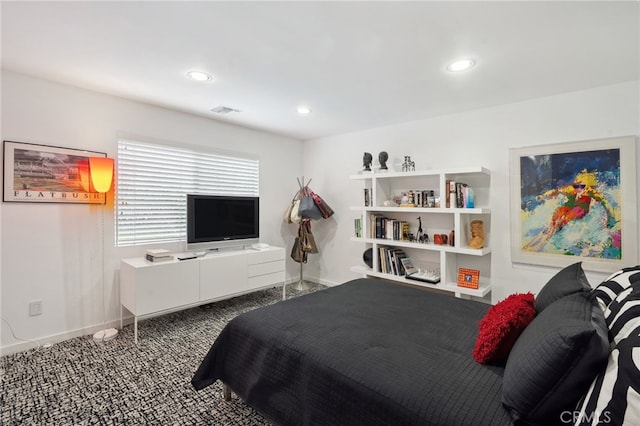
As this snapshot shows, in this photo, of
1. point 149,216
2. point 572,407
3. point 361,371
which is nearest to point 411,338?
point 361,371

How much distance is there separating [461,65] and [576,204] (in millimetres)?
1722

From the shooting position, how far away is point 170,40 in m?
2.03

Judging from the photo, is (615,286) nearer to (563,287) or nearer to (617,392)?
(563,287)

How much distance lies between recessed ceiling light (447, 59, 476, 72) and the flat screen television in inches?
108

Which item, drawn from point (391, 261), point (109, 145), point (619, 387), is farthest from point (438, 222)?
point (109, 145)

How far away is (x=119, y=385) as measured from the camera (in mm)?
2127

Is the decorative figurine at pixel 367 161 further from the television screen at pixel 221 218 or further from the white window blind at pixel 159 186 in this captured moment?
→ the white window blind at pixel 159 186

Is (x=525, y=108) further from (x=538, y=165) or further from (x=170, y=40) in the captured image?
(x=170, y=40)

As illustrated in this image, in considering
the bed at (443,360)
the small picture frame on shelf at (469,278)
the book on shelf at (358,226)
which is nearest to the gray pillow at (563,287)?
the bed at (443,360)

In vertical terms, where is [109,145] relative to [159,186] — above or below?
above

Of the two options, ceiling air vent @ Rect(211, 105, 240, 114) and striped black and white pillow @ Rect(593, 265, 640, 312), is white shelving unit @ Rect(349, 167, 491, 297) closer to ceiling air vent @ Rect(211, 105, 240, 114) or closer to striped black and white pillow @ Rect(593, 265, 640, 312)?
striped black and white pillow @ Rect(593, 265, 640, 312)

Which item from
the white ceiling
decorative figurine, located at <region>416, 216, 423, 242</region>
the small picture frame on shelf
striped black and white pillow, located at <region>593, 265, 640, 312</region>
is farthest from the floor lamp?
striped black and white pillow, located at <region>593, 265, 640, 312</region>

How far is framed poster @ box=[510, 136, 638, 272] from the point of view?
2607mm

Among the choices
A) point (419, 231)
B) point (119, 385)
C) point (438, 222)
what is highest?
point (438, 222)
